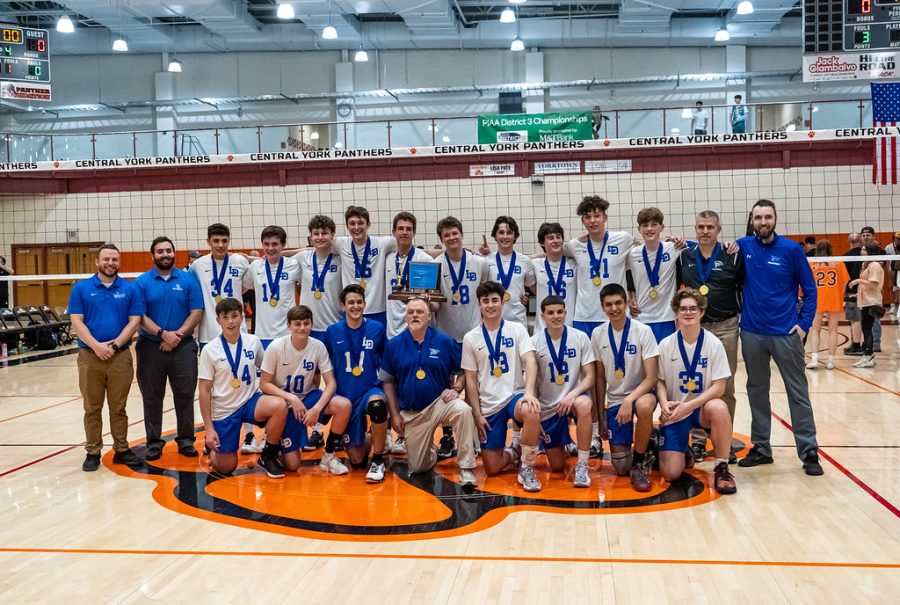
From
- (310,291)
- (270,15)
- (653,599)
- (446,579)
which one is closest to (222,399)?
(310,291)

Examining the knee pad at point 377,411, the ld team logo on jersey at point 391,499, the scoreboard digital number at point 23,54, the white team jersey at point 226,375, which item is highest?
the scoreboard digital number at point 23,54

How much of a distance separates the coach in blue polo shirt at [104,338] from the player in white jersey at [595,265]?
3612mm

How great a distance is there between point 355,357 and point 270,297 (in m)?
1.27

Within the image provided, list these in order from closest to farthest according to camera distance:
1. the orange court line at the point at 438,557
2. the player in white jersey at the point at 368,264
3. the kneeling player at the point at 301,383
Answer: the orange court line at the point at 438,557 < the kneeling player at the point at 301,383 < the player in white jersey at the point at 368,264

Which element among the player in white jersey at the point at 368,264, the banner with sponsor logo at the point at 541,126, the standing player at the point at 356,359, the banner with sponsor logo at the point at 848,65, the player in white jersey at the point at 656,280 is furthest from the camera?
the banner with sponsor logo at the point at 541,126

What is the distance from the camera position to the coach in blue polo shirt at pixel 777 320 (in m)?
5.49

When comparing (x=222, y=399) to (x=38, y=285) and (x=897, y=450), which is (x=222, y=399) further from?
(x=38, y=285)

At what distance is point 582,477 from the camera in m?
5.22

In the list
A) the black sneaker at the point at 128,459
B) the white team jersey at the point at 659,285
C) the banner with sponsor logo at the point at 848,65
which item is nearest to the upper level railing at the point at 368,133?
the banner with sponsor logo at the point at 848,65

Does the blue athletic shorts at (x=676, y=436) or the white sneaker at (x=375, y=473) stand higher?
the blue athletic shorts at (x=676, y=436)

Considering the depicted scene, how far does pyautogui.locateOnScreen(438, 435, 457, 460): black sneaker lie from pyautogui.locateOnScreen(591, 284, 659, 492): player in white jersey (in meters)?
1.31

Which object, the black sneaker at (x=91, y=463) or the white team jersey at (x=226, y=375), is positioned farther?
the black sneaker at (x=91, y=463)

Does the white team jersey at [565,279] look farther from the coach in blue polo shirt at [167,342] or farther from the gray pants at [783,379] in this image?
the coach in blue polo shirt at [167,342]

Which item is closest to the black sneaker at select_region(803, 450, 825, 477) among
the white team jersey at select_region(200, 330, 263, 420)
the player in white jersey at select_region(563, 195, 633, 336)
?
the player in white jersey at select_region(563, 195, 633, 336)
